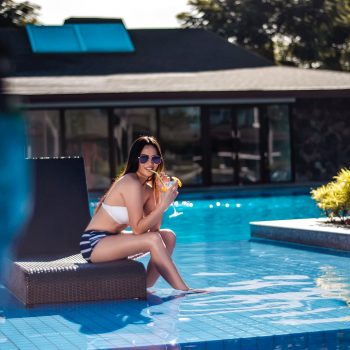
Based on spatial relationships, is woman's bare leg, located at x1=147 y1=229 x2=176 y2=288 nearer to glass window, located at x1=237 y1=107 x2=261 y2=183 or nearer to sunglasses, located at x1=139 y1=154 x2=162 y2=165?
sunglasses, located at x1=139 y1=154 x2=162 y2=165

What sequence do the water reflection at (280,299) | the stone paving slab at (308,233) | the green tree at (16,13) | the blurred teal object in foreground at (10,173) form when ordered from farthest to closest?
the green tree at (16,13) → the stone paving slab at (308,233) → the water reflection at (280,299) → the blurred teal object in foreground at (10,173)

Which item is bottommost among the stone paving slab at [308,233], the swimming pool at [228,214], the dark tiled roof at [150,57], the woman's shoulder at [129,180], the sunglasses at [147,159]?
the swimming pool at [228,214]

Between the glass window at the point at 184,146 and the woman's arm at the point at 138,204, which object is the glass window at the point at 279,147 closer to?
the glass window at the point at 184,146

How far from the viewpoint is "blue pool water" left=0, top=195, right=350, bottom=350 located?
502 centimetres

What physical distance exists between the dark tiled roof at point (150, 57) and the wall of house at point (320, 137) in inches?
80.1

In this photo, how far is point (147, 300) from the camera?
6.77 metres

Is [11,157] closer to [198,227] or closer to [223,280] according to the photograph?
[223,280]

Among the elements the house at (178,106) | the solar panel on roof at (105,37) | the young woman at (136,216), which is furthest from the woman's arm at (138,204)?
the solar panel on roof at (105,37)

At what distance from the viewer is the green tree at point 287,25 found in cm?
4016

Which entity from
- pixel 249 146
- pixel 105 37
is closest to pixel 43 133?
pixel 105 37

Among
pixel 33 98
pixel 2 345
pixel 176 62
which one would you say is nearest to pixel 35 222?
pixel 2 345

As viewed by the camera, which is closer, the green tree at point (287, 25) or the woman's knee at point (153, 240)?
the woman's knee at point (153, 240)

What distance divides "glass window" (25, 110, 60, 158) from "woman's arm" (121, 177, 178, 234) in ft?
53.1

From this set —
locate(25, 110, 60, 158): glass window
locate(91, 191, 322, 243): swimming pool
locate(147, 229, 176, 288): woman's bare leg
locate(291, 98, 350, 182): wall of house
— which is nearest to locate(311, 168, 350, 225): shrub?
locate(91, 191, 322, 243): swimming pool
